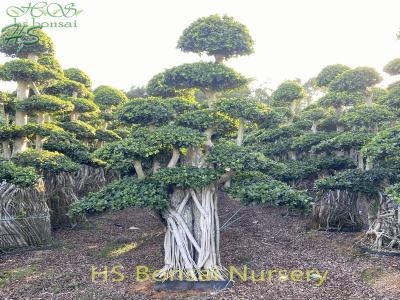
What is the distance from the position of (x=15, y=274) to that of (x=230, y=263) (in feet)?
14.1

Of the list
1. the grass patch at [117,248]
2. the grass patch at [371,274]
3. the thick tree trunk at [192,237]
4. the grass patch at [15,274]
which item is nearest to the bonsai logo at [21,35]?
the grass patch at [117,248]

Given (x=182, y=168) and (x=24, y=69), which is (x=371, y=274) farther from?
(x=24, y=69)

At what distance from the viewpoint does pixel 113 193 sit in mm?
7715

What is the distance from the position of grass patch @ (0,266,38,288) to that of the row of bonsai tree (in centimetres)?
183

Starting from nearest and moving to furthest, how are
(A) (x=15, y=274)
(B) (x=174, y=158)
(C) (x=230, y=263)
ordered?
(B) (x=174, y=158), (A) (x=15, y=274), (C) (x=230, y=263)

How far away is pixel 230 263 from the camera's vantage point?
8711 mm

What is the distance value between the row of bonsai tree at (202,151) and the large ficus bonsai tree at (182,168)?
2cm

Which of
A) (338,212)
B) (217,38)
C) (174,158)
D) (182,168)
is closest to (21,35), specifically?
(217,38)

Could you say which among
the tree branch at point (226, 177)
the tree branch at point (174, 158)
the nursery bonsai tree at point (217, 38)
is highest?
the nursery bonsai tree at point (217, 38)

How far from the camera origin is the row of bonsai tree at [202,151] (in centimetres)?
758

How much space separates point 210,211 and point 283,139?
851 cm

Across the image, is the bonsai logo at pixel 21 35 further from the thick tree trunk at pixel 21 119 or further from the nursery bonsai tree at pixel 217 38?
the nursery bonsai tree at pixel 217 38

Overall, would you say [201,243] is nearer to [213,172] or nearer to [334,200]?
[213,172]

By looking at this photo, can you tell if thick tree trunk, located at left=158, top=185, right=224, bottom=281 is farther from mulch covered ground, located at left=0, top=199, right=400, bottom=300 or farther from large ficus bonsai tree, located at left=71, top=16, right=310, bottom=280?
mulch covered ground, located at left=0, top=199, right=400, bottom=300
